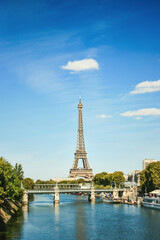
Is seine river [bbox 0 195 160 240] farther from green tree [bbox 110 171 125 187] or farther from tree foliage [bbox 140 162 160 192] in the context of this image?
green tree [bbox 110 171 125 187]

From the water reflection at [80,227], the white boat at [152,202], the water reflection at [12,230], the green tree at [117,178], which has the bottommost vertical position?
the water reflection at [80,227]

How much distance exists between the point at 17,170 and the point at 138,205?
49.0 metres

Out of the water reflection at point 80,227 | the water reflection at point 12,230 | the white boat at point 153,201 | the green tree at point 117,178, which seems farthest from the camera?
the green tree at point 117,178

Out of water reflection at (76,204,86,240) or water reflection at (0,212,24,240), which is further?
water reflection at (76,204,86,240)

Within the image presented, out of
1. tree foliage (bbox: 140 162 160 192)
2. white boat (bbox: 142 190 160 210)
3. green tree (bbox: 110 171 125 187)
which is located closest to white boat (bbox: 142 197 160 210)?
white boat (bbox: 142 190 160 210)

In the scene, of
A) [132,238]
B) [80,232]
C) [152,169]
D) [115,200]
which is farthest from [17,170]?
[132,238]

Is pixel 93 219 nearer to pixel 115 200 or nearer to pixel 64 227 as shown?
pixel 64 227

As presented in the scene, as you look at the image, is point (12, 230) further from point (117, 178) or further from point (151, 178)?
point (117, 178)

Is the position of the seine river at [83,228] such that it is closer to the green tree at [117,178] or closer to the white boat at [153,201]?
the white boat at [153,201]

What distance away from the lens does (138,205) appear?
4560 inches

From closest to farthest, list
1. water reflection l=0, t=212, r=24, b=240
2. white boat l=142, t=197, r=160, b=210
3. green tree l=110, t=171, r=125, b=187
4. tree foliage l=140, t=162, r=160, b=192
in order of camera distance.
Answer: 1. water reflection l=0, t=212, r=24, b=240
2. white boat l=142, t=197, r=160, b=210
3. tree foliage l=140, t=162, r=160, b=192
4. green tree l=110, t=171, r=125, b=187

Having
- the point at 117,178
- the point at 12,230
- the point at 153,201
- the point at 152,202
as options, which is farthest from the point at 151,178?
the point at 12,230

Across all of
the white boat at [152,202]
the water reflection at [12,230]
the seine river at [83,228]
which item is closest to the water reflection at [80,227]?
the seine river at [83,228]

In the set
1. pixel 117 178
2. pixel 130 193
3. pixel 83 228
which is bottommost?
pixel 83 228
